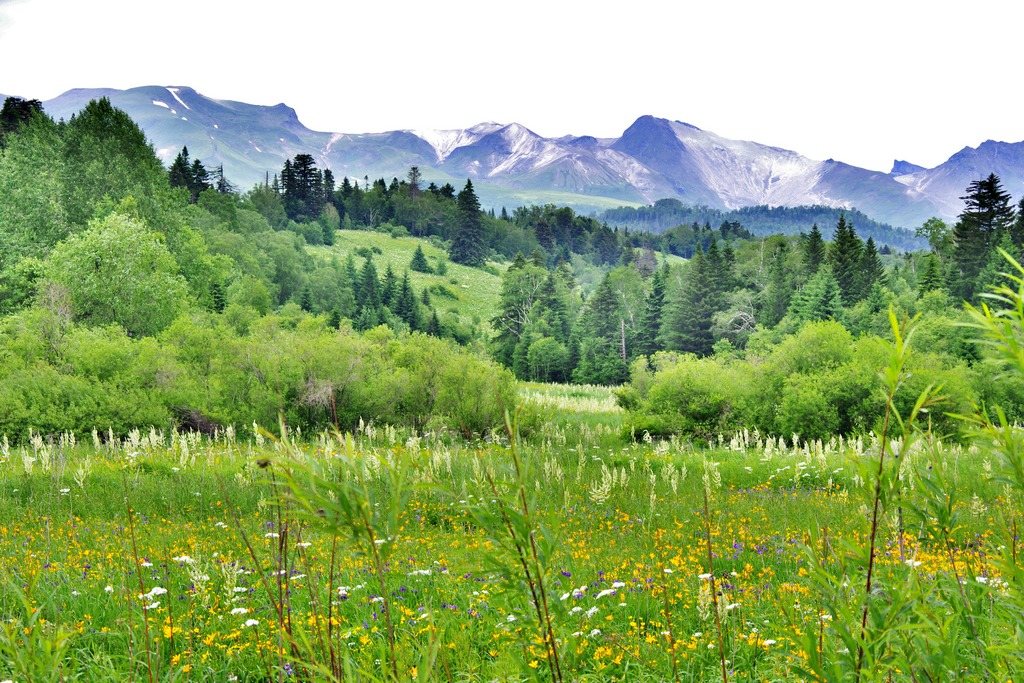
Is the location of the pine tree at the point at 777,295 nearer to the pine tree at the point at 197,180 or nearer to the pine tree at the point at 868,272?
the pine tree at the point at 868,272

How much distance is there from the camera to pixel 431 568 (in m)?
5.94

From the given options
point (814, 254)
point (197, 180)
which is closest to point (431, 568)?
point (814, 254)

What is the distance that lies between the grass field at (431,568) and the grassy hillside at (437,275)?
63013 millimetres

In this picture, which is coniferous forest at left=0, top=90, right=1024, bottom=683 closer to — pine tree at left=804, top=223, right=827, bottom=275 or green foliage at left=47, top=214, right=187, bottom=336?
green foliage at left=47, top=214, right=187, bottom=336

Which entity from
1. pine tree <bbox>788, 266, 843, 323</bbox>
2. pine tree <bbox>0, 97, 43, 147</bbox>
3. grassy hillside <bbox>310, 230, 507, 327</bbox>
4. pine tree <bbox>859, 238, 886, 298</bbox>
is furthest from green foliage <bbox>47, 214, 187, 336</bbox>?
pine tree <bbox>859, 238, 886, 298</bbox>

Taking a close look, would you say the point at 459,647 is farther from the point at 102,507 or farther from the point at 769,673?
the point at 102,507

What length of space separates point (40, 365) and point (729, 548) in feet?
55.4

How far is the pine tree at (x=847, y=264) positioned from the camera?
174 feet

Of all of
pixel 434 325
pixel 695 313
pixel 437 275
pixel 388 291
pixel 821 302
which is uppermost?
pixel 437 275

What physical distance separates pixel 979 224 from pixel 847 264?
1062cm

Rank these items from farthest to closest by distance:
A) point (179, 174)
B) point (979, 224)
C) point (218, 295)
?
1. point (179, 174)
2. point (979, 224)
3. point (218, 295)

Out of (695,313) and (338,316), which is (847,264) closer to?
(695,313)

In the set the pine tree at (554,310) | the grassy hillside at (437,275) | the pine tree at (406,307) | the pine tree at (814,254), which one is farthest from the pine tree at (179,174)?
the pine tree at (814,254)

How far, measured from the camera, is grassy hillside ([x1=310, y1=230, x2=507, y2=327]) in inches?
3196
